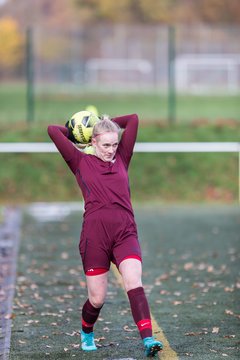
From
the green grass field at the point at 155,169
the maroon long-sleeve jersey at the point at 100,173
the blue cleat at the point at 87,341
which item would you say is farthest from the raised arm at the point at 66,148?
the green grass field at the point at 155,169

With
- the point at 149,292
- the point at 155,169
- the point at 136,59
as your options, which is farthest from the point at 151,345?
the point at 136,59

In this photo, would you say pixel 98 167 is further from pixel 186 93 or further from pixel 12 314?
pixel 186 93

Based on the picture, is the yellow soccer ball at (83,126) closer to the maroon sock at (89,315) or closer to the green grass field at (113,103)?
the maroon sock at (89,315)

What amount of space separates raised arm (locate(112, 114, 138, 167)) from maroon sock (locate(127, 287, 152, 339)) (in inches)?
40.1

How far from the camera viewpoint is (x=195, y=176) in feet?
71.4

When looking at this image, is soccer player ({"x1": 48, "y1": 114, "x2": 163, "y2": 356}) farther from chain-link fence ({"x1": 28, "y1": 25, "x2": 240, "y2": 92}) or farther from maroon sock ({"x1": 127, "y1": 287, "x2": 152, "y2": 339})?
chain-link fence ({"x1": 28, "y1": 25, "x2": 240, "y2": 92})

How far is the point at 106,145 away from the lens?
24.7ft

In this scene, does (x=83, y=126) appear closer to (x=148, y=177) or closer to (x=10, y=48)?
(x=148, y=177)

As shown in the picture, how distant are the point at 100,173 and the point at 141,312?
3.38 ft

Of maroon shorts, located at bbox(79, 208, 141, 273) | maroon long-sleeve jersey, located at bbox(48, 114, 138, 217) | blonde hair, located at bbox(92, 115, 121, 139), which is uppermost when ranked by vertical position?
blonde hair, located at bbox(92, 115, 121, 139)

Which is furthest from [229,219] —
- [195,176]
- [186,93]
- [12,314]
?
[186,93]

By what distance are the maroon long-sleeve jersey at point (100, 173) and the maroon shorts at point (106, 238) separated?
0.25 ft

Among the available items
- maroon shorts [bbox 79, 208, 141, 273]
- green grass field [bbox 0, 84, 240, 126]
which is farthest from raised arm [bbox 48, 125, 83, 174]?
green grass field [bbox 0, 84, 240, 126]

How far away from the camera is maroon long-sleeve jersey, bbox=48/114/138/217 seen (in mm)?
7590
